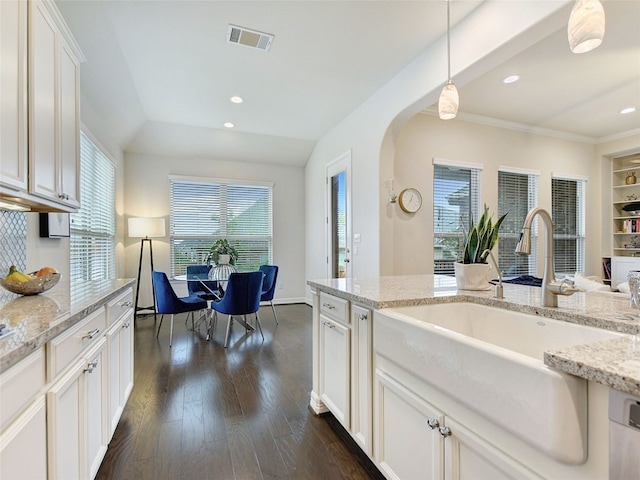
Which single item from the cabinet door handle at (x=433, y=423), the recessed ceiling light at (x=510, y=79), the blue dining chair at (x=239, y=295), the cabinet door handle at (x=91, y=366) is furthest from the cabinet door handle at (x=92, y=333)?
the recessed ceiling light at (x=510, y=79)

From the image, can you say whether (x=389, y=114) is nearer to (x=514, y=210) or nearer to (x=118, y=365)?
(x=514, y=210)

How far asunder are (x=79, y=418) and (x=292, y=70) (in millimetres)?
3236

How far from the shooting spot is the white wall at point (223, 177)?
522 cm

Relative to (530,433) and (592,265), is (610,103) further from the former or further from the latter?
(530,433)

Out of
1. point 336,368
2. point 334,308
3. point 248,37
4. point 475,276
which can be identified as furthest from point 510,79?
point 336,368

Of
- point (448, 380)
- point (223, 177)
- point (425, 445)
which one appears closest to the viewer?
point (448, 380)

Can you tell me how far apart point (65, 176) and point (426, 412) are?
2252 mm

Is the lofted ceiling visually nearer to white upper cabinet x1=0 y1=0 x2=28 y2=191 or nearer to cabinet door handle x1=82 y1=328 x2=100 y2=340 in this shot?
white upper cabinet x1=0 y1=0 x2=28 y2=191

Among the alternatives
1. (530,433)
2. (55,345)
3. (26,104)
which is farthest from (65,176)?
(530,433)

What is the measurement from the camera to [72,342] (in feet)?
4.07

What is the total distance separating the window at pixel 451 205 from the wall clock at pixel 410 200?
1.33 ft

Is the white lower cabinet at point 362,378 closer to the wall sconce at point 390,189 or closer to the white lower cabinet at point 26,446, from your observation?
the white lower cabinet at point 26,446

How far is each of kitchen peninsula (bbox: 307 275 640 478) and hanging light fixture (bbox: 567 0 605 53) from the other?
1077 millimetres

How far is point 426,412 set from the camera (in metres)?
1.20
